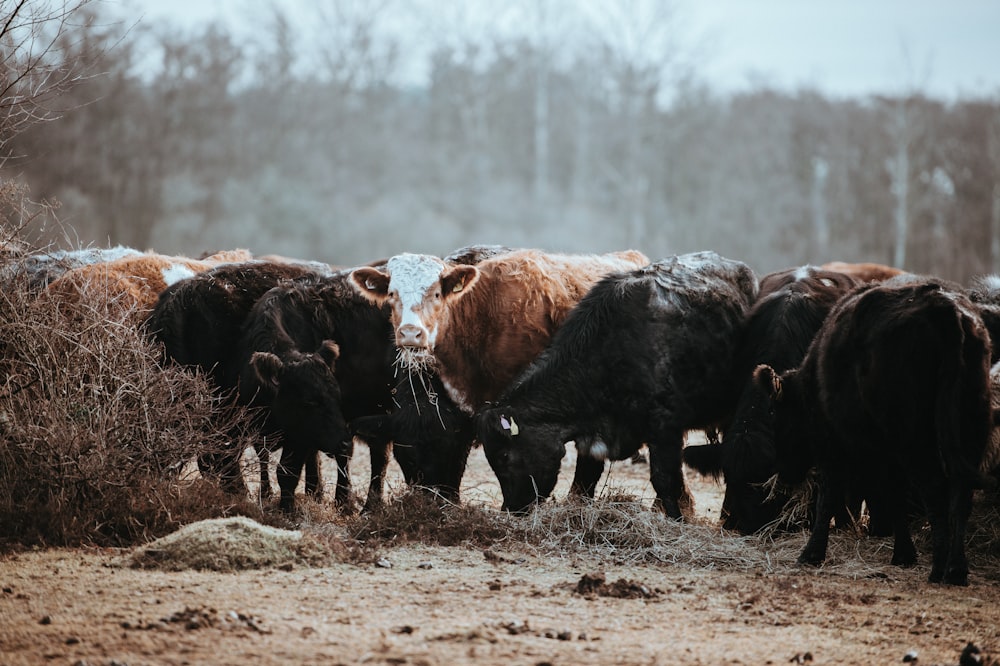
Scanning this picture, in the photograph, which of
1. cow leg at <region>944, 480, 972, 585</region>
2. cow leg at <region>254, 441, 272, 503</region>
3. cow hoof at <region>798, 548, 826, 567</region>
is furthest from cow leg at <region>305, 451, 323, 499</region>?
cow leg at <region>944, 480, 972, 585</region>

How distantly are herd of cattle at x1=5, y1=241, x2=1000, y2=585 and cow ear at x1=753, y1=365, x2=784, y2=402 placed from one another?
0.02 meters

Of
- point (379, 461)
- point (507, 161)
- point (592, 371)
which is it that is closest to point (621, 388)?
point (592, 371)

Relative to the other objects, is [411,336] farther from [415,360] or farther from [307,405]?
[307,405]

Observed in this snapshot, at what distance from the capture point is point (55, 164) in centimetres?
3319

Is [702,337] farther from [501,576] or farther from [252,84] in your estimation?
[252,84]

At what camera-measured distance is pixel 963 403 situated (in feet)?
20.1

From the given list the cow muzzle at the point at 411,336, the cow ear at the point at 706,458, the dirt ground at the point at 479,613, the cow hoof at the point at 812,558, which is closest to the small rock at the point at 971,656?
the dirt ground at the point at 479,613

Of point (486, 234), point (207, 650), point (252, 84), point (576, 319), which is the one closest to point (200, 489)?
point (207, 650)

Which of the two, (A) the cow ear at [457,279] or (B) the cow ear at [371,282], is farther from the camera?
(B) the cow ear at [371,282]

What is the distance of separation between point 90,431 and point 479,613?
2.92 meters

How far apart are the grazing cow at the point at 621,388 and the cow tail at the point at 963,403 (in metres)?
2.36

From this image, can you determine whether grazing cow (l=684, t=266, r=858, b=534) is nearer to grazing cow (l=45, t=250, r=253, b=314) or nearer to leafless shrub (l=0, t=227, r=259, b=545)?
leafless shrub (l=0, t=227, r=259, b=545)

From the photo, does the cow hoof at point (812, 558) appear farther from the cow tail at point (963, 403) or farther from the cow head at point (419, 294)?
the cow head at point (419, 294)

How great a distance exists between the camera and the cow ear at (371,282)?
28.7 feet
